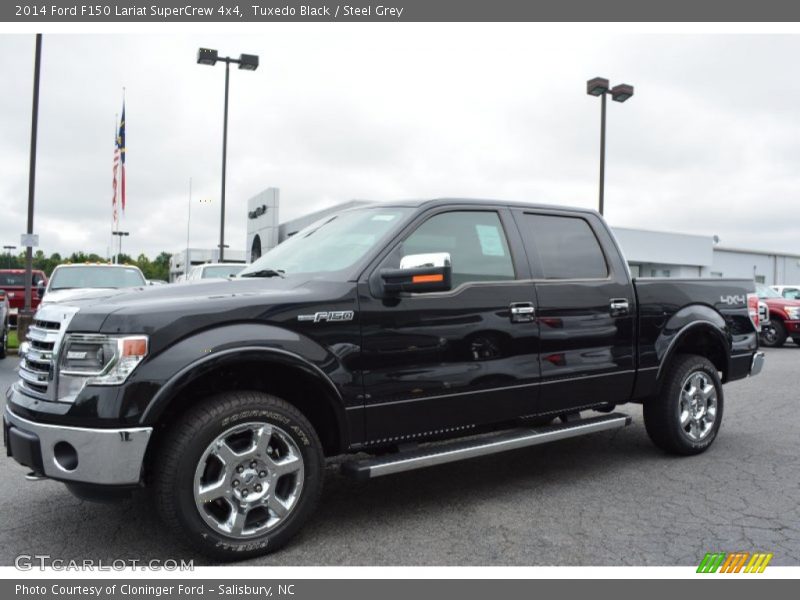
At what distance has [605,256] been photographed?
17.4 ft

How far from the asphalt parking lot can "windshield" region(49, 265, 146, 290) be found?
7.70 m

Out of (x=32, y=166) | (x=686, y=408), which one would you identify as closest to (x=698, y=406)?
(x=686, y=408)

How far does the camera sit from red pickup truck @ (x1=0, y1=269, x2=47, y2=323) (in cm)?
1806

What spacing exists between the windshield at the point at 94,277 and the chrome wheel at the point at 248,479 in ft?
31.8

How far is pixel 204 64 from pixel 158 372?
21142 millimetres

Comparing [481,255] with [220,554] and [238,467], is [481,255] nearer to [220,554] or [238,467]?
[238,467]

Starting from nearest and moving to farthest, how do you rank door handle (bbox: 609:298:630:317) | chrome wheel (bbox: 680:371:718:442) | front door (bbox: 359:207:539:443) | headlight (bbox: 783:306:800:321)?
front door (bbox: 359:207:539:443), door handle (bbox: 609:298:630:317), chrome wheel (bbox: 680:371:718:442), headlight (bbox: 783:306:800:321)

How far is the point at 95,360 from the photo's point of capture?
328cm

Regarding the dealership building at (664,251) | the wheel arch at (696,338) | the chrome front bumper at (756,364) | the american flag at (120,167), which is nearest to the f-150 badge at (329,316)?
the wheel arch at (696,338)

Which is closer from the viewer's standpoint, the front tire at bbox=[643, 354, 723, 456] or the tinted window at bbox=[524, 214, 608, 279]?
the tinted window at bbox=[524, 214, 608, 279]

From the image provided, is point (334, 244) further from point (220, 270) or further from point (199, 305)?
point (220, 270)

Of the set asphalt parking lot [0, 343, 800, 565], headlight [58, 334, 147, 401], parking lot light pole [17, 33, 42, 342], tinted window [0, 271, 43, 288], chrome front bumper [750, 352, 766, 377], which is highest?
parking lot light pole [17, 33, 42, 342]

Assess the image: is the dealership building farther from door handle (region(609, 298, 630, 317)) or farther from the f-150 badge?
the f-150 badge

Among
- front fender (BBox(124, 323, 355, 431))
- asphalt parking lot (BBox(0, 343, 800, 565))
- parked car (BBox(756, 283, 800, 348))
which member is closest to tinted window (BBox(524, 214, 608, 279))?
asphalt parking lot (BBox(0, 343, 800, 565))
